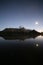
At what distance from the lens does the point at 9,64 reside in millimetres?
13391

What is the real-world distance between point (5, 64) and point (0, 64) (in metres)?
0.76

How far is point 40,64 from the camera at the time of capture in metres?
13.5

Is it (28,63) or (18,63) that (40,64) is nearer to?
(28,63)

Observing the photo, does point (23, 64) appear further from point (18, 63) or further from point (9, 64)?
point (9, 64)

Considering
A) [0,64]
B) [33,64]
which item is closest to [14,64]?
[0,64]

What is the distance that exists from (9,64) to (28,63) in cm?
304

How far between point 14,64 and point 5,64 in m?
1.40

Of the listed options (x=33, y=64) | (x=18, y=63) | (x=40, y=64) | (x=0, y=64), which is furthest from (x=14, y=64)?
(x=40, y=64)

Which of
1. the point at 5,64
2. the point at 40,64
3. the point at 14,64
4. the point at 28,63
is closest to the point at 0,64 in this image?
the point at 5,64

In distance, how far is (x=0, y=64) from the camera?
13250 millimetres

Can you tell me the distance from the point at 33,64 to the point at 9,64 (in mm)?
3753

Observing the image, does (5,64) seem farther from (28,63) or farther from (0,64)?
(28,63)

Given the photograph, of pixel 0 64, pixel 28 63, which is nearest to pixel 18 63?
pixel 28 63

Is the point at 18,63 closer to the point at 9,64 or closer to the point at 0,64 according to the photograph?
the point at 9,64
